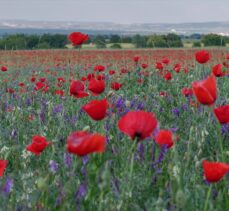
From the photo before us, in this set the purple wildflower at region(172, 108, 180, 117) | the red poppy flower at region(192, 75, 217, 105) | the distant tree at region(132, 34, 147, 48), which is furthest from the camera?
the distant tree at region(132, 34, 147, 48)

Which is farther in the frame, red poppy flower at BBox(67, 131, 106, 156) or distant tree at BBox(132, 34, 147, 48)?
distant tree at BBox(132, 34, 147, 48)

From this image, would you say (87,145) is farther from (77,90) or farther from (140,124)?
(77,90)

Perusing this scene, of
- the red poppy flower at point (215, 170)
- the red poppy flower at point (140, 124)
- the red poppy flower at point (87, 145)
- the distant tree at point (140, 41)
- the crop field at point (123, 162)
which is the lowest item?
the distant tree at point (140, 41)

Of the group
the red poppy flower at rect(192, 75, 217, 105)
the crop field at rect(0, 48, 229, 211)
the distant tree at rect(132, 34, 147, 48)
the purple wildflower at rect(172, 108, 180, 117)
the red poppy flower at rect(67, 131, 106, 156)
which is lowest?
the distant tree at rect(132, 34, 147, 48)

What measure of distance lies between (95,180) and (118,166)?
88cm

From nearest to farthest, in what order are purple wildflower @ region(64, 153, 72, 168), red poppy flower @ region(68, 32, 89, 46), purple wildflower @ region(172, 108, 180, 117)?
1. purple wildflower @ region(64, 153, 72, 168)
2. red poppy flower @ region(68, 32, 89, 46)
3. purple wildflower @ region(172, 108, 180, 117)

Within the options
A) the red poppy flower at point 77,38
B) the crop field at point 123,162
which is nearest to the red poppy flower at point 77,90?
the crop field at point 123,162

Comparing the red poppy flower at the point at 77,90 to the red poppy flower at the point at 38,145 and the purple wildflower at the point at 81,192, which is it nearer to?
the red poppy flower at the point at 38,145

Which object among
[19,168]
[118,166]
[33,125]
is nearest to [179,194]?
[118,166]

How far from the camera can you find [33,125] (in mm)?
4262

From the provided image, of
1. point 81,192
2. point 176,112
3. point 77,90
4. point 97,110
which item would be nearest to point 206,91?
point 97,110

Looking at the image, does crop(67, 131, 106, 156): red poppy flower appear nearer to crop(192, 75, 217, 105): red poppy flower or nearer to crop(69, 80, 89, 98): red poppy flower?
crop(192, 75, 217, 105): red poppy flower

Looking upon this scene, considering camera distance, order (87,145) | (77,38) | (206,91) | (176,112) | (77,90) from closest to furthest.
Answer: (87,145) < (206,91) < (77,90) < (77,38) < (176,112)

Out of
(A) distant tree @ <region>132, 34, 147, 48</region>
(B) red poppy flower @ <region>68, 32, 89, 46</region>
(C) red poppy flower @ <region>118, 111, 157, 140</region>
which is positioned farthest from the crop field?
(A) distant tree @ <region>132, 34, 147, 48</region>
